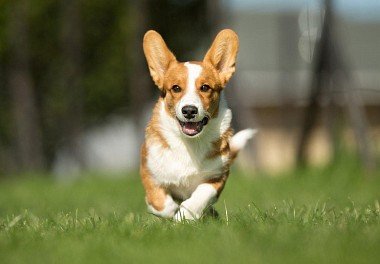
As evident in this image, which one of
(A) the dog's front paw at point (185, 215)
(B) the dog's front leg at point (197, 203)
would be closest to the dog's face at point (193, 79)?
(B) the dog's front leg at point (197, 203)

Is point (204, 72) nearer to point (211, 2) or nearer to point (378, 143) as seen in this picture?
point (378, 143)

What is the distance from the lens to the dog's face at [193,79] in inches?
234

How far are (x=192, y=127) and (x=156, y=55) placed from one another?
2.66ft

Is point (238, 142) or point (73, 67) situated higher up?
point (238, 142)

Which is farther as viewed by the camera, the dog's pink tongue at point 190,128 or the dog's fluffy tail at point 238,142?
the dog's fluffy tail at point 238,142

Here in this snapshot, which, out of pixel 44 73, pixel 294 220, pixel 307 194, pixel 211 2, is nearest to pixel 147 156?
pixel 294 220

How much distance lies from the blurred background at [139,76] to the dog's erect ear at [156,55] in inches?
247

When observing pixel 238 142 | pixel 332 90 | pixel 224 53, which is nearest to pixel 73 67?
pixel 332 90

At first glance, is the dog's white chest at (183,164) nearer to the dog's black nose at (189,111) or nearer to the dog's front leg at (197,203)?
the dog's front leg at (197,203)

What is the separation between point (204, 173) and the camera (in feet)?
20.0

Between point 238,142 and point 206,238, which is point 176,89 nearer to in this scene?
point 238,142

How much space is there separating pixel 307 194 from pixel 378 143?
12.3 ft

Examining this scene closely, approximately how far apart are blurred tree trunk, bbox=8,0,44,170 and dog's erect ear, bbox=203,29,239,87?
53.5 feet

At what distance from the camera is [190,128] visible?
6.01 meters
